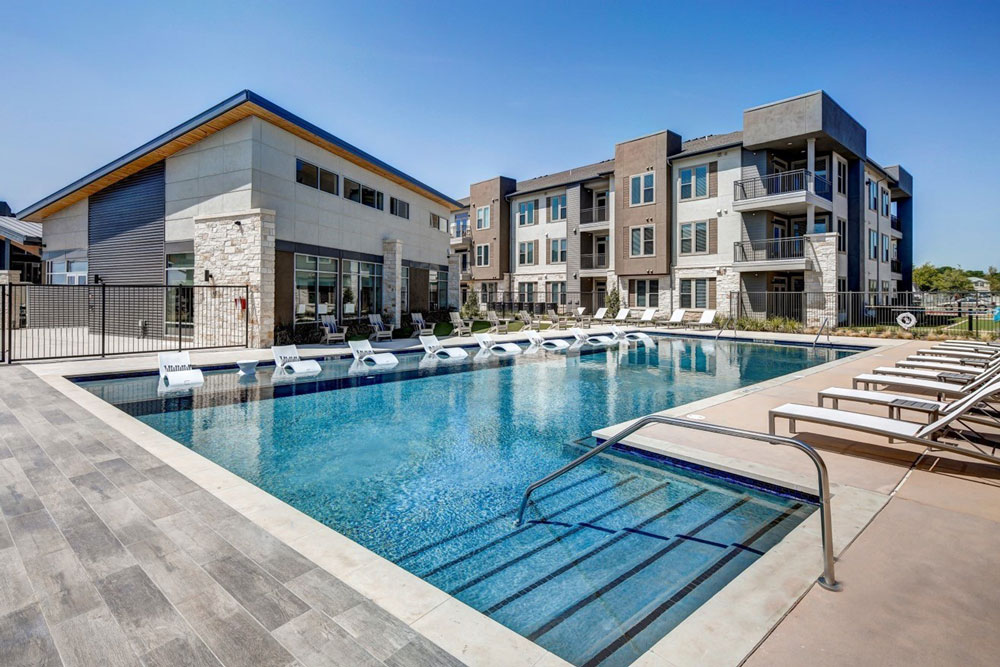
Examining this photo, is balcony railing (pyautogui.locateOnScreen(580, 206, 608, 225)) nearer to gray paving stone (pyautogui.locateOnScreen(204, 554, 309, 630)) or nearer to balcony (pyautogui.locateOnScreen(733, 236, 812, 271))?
balcony (pyautogui.locateOnScreen(733, 236, 812, 271))

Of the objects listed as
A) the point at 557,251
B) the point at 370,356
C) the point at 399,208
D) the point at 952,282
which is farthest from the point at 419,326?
the point at 952,282

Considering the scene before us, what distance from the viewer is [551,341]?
59.1 ft

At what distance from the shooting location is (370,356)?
1310 centimetres

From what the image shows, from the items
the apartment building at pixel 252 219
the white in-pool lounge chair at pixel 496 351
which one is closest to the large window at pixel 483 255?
the apartment building at pixel 252 219

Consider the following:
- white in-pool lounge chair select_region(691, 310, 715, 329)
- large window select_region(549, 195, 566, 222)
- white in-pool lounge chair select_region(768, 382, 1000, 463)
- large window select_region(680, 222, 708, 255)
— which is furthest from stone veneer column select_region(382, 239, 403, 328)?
white in-pool lounge chair select_region(768, 382, 1000, 463)

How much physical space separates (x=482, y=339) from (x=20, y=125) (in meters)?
20.8

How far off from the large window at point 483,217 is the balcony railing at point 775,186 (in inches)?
673

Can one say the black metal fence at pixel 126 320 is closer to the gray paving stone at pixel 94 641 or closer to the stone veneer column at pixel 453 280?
the gray paving stone at pixel 94 641

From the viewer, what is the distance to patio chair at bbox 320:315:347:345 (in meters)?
16.5

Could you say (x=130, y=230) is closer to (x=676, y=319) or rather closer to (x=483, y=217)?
(x=676, y=319)

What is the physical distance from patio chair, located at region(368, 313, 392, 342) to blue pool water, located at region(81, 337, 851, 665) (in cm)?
718

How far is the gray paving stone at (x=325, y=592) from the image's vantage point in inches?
104

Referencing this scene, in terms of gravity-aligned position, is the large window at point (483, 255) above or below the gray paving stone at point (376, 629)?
above

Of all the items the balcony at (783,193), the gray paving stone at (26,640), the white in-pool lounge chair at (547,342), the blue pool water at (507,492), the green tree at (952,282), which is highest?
the balcony at (783,193)
